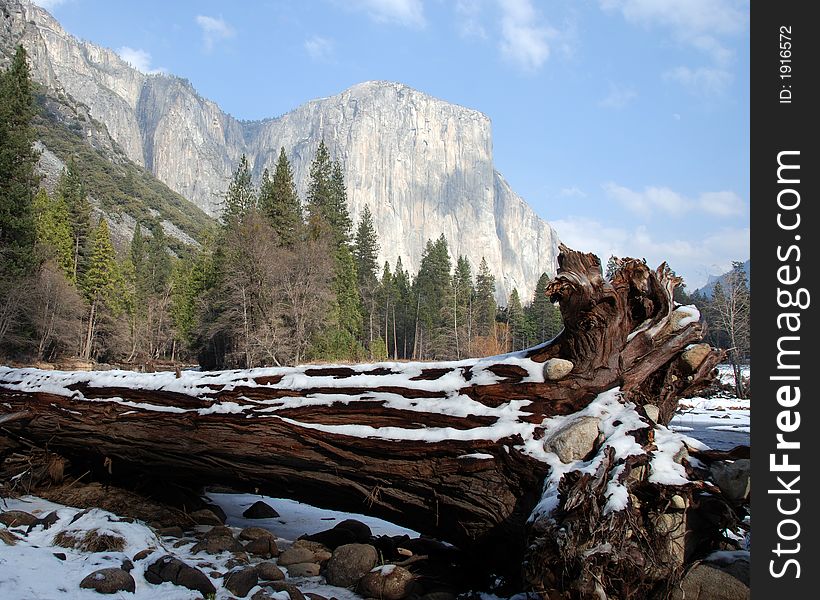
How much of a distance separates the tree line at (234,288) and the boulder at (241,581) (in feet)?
27.2

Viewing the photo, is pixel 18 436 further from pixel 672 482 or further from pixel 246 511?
pixel 672 482

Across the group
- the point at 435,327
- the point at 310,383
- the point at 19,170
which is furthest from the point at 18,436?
the point at 435,327

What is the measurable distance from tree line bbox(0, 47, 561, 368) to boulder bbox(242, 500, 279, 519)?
273 inches

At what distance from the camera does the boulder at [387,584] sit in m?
4.25

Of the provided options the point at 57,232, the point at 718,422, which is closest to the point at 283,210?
the point at 57,232

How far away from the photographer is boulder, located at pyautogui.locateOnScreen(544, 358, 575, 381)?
13.6 ft

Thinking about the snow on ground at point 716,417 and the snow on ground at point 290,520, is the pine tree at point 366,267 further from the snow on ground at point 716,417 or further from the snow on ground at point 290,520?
the snow on ground at point 290,520

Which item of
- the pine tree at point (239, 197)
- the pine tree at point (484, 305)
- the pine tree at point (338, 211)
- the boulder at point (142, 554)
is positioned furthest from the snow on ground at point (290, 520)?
the pine tree at point (484, 305)

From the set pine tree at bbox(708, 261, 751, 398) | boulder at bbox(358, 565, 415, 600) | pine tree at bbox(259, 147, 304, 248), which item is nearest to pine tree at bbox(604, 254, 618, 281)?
boulder at bbox(358, 565, 415, 600)

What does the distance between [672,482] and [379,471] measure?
2138 millimetres

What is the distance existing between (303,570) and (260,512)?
6.40 ft

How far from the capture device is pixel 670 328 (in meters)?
4.18

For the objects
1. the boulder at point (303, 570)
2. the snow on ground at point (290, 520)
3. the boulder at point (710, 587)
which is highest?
the boulder at point (710, 587)
